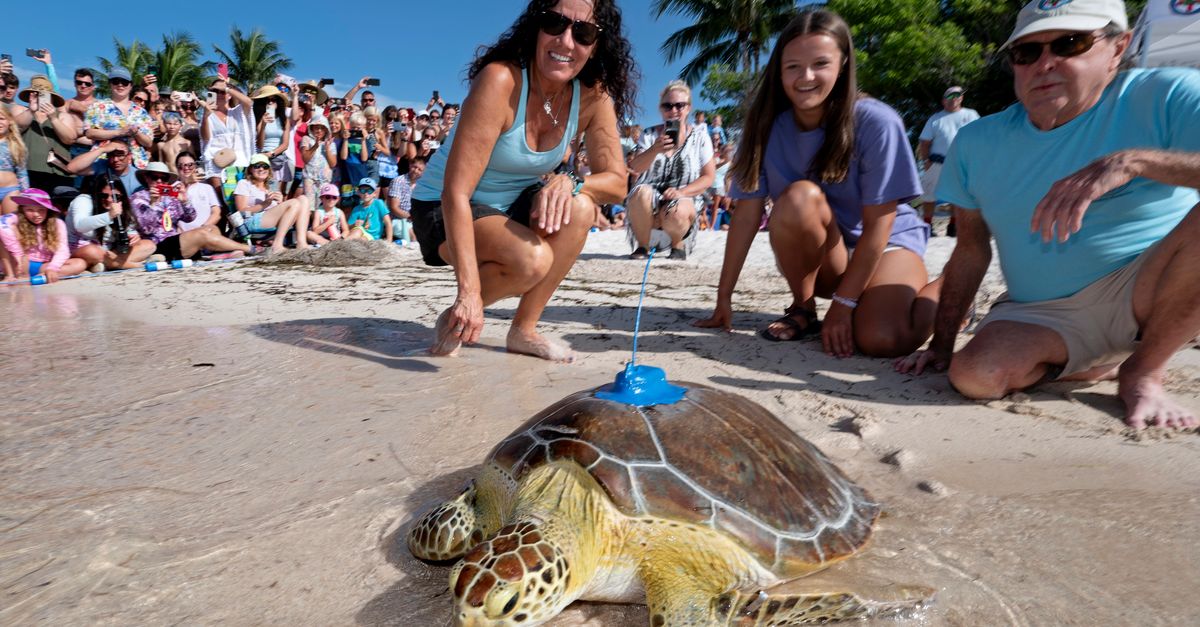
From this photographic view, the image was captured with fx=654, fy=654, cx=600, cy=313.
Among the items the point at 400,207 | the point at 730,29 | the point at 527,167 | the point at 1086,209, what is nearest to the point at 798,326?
the point at 1086,209

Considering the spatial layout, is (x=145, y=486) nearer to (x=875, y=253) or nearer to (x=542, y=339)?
(x=542, y=339)

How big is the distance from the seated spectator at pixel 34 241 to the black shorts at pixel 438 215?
4.67m

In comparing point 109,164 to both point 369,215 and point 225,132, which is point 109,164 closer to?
point 225,132

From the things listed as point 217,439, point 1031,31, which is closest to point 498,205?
point 217,439

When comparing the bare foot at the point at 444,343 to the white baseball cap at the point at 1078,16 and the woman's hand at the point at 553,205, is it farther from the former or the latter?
the white baseball cap at the point at 1078,16

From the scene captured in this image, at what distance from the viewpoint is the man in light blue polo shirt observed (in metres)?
2.04

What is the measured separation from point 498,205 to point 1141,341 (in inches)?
99.0

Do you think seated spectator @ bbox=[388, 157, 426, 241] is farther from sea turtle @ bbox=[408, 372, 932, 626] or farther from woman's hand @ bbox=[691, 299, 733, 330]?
sea turtle @ bbox=[408, 372, 932, 626]

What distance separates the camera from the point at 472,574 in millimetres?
1134

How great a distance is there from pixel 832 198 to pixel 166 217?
6871 mm

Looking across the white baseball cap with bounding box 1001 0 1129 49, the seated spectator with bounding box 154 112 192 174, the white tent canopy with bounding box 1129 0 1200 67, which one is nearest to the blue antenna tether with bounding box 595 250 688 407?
the white baseball cap with bounding box 1001 0 1129 49

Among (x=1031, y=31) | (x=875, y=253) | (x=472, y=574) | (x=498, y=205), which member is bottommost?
(x=472, y=574)

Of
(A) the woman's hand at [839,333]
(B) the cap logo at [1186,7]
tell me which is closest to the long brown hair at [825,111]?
(A) the woman's hand at [839,333]

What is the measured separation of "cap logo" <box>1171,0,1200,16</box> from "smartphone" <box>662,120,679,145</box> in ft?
16.8
